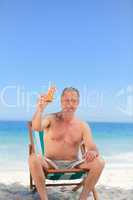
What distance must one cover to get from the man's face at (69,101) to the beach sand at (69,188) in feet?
1.89

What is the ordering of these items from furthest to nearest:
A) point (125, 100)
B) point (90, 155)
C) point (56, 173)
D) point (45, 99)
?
point (125, 100) < point (45, 99) < point (90, 155) < point (56, 173)

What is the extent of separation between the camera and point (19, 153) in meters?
4.31

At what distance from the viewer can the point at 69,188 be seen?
443 centimetres

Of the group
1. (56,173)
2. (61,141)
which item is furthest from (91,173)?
(61,141)

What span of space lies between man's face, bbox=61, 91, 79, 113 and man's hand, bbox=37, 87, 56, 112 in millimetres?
97

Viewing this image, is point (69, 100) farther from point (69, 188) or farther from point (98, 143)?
point (69, 188)

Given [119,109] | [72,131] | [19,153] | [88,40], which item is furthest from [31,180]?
[88,40]

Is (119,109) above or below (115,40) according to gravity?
below

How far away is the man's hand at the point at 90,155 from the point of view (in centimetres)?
414

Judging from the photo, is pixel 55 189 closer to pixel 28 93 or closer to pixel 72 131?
pixel 72 131

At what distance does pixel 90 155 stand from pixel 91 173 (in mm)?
139

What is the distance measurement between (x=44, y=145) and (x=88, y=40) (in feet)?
3.03

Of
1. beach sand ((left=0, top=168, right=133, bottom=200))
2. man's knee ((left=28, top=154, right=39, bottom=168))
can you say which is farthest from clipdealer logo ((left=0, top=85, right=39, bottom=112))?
beach sand ((left=0, top=168, right=133, bottom=200))

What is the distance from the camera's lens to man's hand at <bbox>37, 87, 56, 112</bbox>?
4242mm
